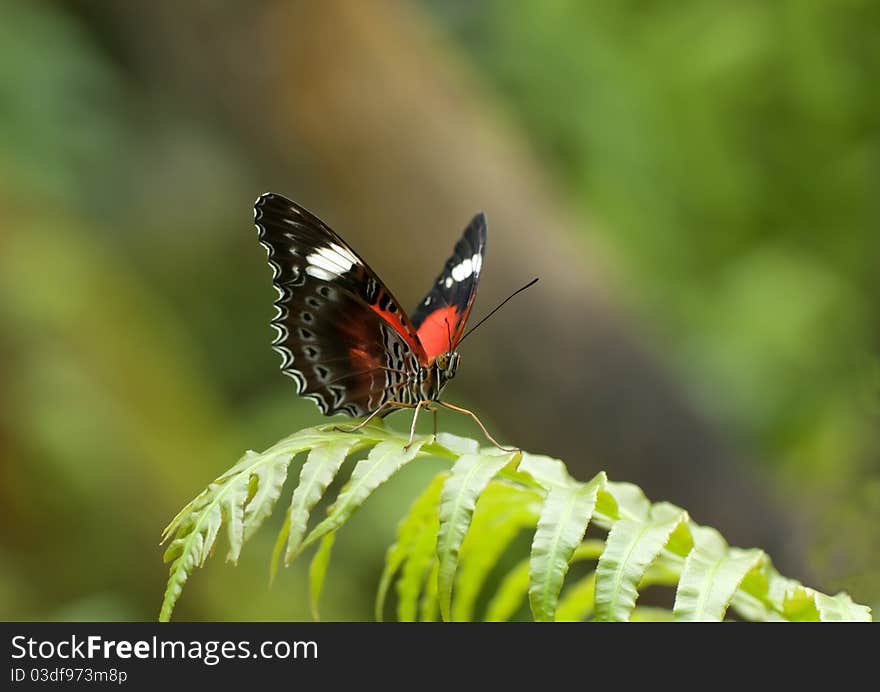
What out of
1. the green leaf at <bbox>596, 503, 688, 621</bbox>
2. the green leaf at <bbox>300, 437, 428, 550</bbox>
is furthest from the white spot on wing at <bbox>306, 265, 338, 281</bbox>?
the green leaf at <bbox>596, 503, 688, 621</bbox>

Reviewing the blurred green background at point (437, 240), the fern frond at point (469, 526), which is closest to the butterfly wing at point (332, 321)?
the fern frond at point (469, 526)

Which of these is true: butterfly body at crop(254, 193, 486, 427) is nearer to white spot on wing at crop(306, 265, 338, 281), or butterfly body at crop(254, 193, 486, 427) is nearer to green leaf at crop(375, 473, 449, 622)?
white spot on wing at crop(306, 265, 338, 281)

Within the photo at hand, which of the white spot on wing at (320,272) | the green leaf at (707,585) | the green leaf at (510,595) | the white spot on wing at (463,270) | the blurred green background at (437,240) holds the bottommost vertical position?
the green leaf at (707,585)

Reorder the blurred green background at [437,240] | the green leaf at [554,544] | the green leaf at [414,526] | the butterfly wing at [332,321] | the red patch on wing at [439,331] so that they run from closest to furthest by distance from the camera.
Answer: the green leaf at [554,544], the green leaf at [414,526], the butterfly wing at [332,321], the red patch on wing at [439,331], the blurred green background at [437,240]

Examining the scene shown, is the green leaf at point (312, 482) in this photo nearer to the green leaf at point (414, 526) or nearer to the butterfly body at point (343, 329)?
the green leaf at point (414, 526)
